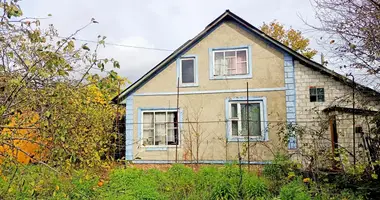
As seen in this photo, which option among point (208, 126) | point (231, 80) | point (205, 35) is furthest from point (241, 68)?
point (208, 126)

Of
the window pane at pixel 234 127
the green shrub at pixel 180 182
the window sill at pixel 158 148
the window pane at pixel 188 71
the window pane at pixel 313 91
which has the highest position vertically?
the window pane at pixel 188 71

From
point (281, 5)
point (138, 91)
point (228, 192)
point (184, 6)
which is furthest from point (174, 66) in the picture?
point (228, 192)

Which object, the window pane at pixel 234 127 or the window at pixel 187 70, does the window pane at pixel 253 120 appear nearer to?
the window pane at pixel 234 127

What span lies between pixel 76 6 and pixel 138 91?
7252 millimetres

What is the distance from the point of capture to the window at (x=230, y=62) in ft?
41.2

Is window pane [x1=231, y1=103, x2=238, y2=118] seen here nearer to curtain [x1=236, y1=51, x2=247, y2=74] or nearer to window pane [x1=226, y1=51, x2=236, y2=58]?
curtain [x1=236, y1=51, x2=247, y2=74]

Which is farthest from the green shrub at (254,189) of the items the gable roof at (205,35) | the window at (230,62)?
the gable roof at (205,35)

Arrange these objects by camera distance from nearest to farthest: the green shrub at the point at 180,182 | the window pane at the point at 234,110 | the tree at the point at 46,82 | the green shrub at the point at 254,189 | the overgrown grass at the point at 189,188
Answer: the tree at the point at 46,82, the overgrown grass at the point at 189,188, the green shrub at the point at 254,189, the green shrub at the point at 180,182, the window pane at the point at 234,110

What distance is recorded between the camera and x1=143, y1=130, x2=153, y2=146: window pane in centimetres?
1286

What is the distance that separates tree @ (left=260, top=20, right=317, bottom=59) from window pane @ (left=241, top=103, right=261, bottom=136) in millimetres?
16660

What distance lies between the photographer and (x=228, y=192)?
6.53 metres

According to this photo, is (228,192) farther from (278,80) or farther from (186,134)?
(278,80)

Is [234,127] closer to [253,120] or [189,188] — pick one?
[253,120]

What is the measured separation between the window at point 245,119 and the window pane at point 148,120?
3.39 m
